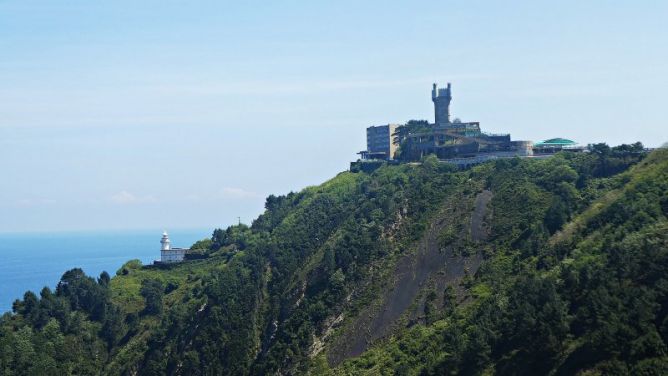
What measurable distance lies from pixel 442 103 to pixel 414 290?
215 ft

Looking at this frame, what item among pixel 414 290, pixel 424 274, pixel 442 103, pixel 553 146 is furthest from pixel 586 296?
pixel 442 103

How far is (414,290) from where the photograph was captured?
9769cm

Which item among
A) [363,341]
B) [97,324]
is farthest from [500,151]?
[97,324]

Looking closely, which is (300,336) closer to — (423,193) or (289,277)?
(289,277)

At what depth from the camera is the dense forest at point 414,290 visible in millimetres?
69875

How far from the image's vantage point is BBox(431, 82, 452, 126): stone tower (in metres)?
155

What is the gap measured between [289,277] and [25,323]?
134ft

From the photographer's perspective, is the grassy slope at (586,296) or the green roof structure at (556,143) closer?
the grassy slope at (586,296)

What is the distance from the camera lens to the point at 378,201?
12319 cm

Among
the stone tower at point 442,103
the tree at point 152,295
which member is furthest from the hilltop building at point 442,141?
the tree at point 152,295

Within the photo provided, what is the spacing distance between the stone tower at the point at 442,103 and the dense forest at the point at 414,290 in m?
18.7

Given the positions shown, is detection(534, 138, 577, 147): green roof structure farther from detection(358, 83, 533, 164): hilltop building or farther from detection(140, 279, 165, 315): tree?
detection(140, 279, 165, 315): tree

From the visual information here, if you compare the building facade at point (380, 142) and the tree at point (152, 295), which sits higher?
the building facade at point (380, 142)

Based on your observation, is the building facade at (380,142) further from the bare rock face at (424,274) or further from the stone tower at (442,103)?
the bare rock face at (424,274)
